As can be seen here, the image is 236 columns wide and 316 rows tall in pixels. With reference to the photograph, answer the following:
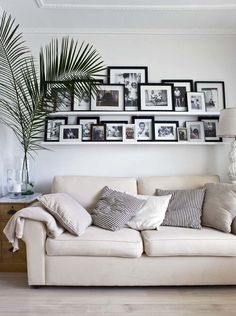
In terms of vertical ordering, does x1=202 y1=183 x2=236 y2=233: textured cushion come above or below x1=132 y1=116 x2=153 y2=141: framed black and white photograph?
below

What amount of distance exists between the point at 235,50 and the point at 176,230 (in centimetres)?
232

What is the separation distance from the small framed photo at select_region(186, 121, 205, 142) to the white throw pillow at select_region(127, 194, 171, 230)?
92cm

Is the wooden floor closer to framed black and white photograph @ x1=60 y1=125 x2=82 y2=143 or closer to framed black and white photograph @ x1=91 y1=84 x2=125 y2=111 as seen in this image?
framed black and white photograph @ x1=60 y1=125 x2=82 y2=143

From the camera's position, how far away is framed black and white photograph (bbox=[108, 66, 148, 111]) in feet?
10.5

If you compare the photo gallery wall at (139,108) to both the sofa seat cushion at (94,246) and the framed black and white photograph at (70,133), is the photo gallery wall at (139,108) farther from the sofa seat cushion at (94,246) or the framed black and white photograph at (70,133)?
the sofa seat cushion at (94,246)

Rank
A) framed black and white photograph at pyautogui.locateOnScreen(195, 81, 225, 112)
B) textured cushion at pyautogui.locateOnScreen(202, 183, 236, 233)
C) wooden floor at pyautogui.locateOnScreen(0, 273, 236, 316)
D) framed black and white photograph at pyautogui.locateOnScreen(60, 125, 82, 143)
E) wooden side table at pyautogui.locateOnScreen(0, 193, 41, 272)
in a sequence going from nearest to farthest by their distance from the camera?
wooden floor at pyautogui.locateOnScreen(0, 273, 236, 316) < textured cushion at pyautogui.locateOnScreen(202, 183, 236, 233) < wooden side table at pyautogui.locateOnScreen(0, 193, 41, 272) < framed black and white photograph at pyautogui.locateOnScreen(60, 125, 82, 143) < framed black and white photograph at pyautogui.locateOnScreen(195, 81, 225, 112)

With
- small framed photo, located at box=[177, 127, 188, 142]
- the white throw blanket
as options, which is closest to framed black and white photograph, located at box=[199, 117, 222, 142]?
small framed photo, located at box=[177, 127, 188, 142]

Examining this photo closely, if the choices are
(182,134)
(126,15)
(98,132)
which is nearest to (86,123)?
(98,132)

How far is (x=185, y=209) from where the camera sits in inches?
99.6

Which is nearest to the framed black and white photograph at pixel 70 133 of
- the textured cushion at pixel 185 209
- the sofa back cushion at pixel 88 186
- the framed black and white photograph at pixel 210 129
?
the sofa back cushion at pixel 88 186

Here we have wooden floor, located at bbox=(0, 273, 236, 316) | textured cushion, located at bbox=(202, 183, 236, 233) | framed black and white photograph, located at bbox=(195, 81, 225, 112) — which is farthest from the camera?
framed black and white photograph, located at bbox=(195, 81, 225, 112)

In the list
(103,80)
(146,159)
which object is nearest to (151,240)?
(146,159)

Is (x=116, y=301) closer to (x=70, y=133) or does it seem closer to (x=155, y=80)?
(x=70, y=133)

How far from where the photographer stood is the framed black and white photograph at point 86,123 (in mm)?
3167
